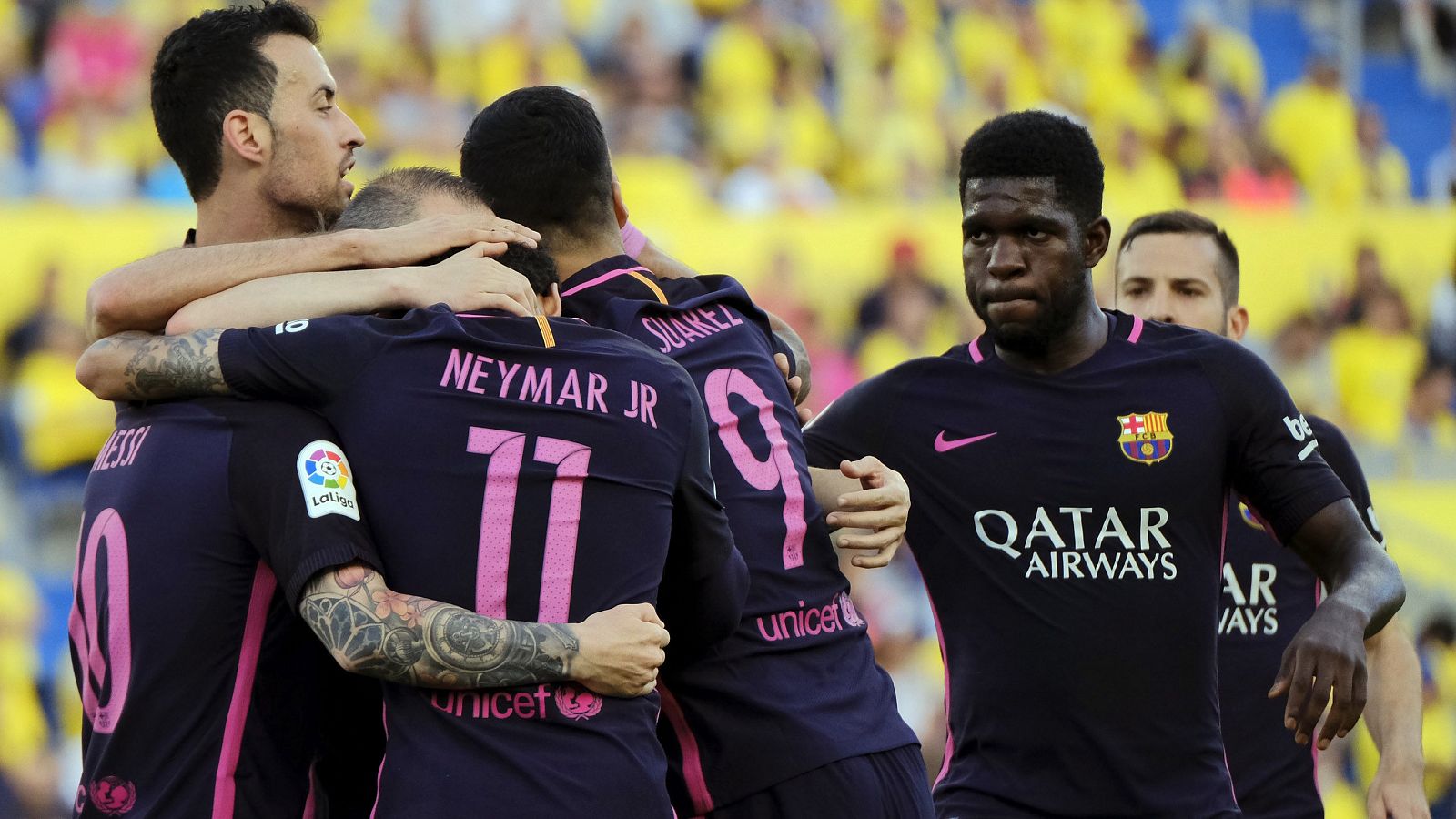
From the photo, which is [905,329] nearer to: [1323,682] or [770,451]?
[770,451]

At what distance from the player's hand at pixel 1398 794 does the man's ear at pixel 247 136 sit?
3326 mm

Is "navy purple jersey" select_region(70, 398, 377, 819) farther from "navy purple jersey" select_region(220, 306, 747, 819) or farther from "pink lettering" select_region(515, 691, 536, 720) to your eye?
"pink lettering" select_region(515, 691, 536, 720)

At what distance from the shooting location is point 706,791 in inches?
137

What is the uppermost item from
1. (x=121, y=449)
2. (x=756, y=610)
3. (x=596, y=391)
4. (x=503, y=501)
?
(x=596, y=391)

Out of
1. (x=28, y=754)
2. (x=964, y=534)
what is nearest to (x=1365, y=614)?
(x=964, y=534)

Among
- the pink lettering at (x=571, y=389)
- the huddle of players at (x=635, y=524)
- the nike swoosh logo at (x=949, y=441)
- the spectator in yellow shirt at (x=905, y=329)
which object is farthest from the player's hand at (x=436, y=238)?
the spectator in yellow shirt at (x=905, y=329)

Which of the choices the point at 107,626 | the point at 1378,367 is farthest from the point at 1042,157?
the point at 1378,367

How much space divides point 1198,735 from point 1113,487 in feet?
2.04

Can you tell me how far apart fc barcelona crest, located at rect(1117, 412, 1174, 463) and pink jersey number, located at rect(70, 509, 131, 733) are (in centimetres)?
233

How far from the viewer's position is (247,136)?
3893mm

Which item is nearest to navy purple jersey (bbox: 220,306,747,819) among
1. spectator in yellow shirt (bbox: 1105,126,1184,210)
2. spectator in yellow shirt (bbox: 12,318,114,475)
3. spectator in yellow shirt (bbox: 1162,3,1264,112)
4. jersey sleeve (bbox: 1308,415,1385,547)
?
jersey sleeve (bbox: 1308,415,1385,547)

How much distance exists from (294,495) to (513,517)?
0.40m

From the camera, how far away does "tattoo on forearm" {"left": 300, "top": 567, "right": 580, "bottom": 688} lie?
9.25 ft

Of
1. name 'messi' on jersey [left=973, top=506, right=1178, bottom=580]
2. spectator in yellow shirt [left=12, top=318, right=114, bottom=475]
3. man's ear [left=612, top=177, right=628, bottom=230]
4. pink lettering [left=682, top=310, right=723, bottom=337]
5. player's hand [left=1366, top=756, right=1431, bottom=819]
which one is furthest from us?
spectator in yellow shirt [left=12, top=318, right=114, bottom=475]
